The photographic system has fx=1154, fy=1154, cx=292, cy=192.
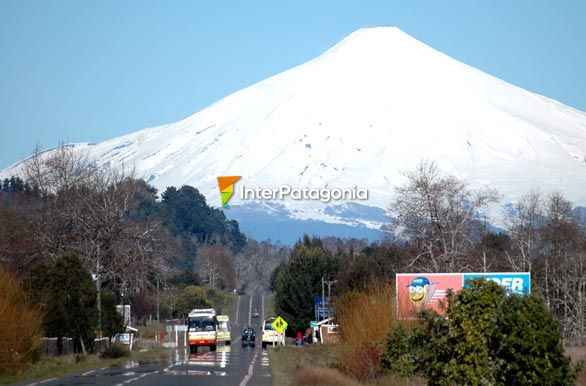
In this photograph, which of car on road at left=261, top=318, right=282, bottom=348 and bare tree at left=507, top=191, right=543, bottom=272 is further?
car on road at left=261, top=318, right=282, bottom=348

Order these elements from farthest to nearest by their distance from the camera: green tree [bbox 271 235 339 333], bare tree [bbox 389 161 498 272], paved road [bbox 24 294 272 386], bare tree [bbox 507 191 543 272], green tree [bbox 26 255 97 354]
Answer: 1. green tree [bbox 271 235 339 333]
2. bare tree [bbox 507 191 543 272]
3. bare tree [bbox 389 161 498 272]
4. green tree [bbox 26 255 97 354]
5. paved road [bbox 24 294 272 386]

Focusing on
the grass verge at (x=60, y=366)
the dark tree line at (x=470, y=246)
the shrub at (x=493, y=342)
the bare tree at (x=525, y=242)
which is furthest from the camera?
the bare tree at (x=525, y=242)

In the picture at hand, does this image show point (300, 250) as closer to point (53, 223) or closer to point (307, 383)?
point (53, 223)

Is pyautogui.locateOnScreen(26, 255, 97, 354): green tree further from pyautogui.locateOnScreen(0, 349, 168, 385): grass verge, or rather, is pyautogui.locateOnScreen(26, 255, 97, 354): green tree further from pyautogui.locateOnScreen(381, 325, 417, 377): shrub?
pyautogui.locateOnScreen(381, 325, 417, 377): shrub

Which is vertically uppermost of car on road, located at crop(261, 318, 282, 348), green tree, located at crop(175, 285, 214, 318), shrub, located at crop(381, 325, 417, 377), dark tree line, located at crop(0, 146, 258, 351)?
dark tree line, located at crop(0, 146, 258, 351)

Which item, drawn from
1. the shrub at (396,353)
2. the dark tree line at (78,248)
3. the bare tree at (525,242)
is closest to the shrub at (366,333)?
the shrub at (396,353)

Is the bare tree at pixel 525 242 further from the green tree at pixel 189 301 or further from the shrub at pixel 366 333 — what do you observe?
the green tree at pixel 189 301

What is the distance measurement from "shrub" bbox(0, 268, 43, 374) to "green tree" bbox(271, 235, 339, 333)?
64.7 m

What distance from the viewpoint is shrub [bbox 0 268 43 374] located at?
34344mm

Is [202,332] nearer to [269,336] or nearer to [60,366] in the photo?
[269,336]

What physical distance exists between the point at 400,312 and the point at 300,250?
254 feet

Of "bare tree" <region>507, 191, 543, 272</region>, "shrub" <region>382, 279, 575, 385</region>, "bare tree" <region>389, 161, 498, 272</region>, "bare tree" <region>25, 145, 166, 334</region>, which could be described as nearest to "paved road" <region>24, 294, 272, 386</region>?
"shrub" <region>382, 279, 575, 385</region>

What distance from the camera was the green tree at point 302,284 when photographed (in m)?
103

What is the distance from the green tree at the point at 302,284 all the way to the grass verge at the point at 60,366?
172 ft
